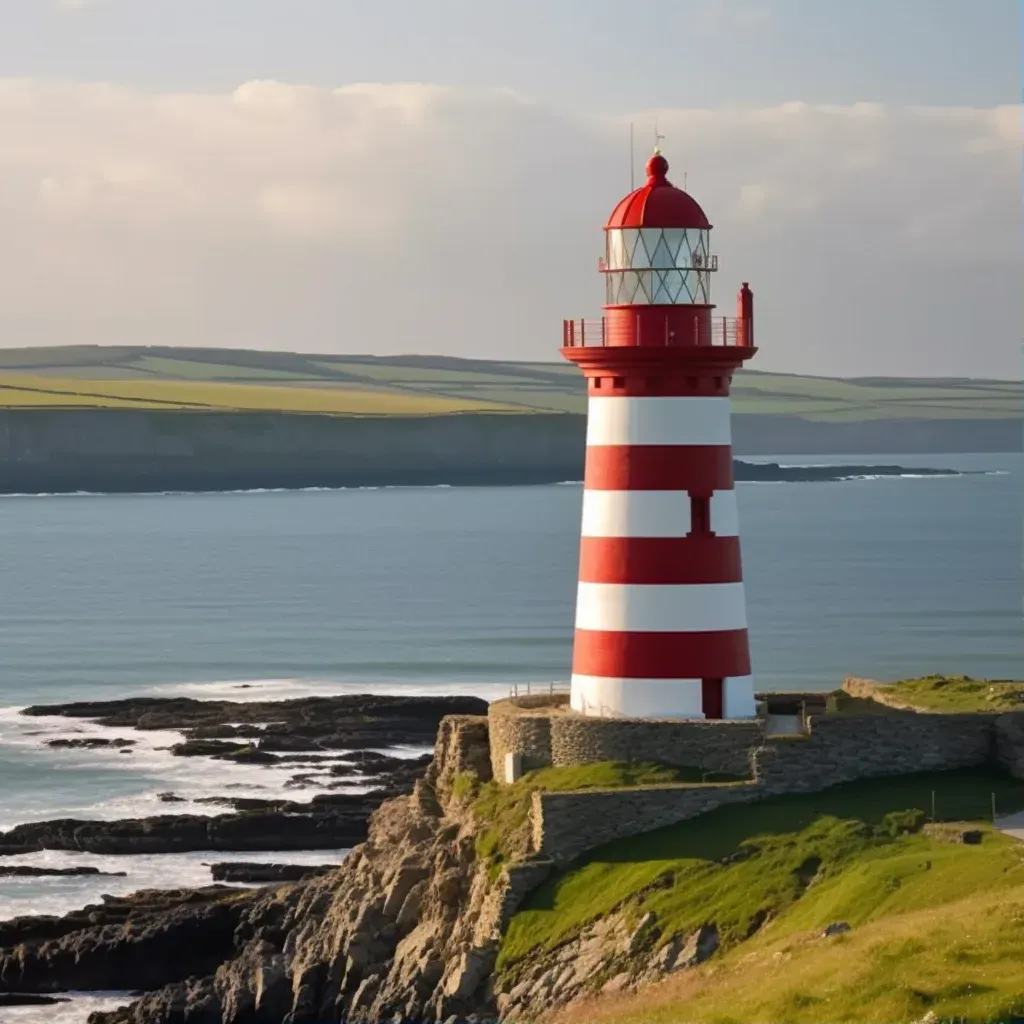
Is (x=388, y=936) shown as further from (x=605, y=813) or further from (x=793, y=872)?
(x=793, y=872)

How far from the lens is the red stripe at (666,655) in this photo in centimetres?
2455

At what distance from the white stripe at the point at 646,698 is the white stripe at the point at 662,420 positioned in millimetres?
2386

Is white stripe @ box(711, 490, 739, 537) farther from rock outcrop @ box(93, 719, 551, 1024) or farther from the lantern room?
rock outcrop @ box(93, 719, 551, 1024)

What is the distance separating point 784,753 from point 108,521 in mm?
140249

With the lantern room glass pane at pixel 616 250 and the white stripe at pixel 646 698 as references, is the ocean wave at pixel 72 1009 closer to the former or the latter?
the white stripe at pixel 646 698

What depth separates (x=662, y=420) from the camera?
79.7 ft

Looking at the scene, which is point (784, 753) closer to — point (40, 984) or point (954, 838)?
point (954, 838)

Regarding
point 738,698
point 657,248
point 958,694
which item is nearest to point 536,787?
point 738,698

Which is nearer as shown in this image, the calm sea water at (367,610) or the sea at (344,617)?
the sea at (344,617)

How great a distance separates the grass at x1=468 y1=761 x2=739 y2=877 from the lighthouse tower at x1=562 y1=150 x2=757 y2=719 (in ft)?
3.33

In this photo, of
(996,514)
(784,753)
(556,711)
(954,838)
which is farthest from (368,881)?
(996,514)

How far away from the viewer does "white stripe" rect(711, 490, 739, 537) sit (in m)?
24.4

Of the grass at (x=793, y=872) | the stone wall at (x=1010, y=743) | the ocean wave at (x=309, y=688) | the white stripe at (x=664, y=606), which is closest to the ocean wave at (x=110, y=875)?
the white stripe at (x=664, y=606)

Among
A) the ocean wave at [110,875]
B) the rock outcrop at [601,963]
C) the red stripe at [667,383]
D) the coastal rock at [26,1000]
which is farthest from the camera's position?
the ocean wave at [110,875]
